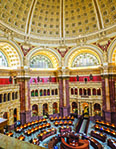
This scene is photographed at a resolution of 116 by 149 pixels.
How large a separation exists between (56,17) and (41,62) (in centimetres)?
1220

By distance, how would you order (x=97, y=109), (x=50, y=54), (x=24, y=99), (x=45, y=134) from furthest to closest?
(x=50, y=54), (x=97, y=109), (x=24, y=99), (x=45, y=134)

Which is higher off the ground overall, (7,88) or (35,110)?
(7,88)

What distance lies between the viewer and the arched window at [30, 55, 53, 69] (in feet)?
100

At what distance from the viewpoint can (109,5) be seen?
23172 mm

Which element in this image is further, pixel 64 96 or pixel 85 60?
pixel 85 60

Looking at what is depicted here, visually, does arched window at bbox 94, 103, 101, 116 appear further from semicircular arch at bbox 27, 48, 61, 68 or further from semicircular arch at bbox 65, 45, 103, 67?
semicircular arch at bbox 27, 48, 61, 68

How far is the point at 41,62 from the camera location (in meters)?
31.3

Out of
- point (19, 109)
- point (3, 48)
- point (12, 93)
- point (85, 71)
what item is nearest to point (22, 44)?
point (3, 48)

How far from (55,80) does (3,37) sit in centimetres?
1650

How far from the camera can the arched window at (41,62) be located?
30484 mm

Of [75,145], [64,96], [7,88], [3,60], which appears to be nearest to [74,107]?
[64,96]

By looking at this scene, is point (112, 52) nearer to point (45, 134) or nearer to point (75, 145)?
point (75, 145)

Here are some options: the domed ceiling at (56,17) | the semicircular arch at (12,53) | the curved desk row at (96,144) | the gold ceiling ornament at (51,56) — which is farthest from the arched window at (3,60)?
the curved desk row at (96,144)

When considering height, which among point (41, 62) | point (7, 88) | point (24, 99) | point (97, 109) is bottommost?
point (97, 109)
